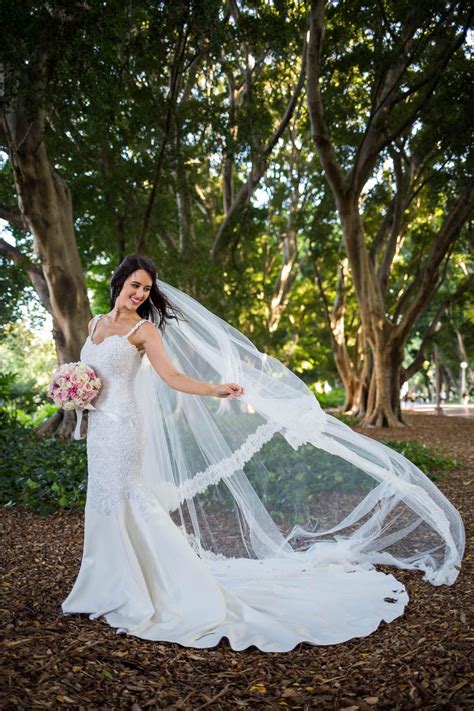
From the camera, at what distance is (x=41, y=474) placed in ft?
23.6

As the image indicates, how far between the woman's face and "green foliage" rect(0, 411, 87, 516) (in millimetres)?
3421

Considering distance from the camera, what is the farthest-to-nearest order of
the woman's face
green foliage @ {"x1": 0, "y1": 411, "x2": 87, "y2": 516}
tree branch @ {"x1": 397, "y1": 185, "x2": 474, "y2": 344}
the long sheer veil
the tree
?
tree branch @ {"x1": 397, "y1": 185, "x2": 474, "y2": 344}
the tree
green foliage @ {"x1": 0, "y1": 411, "x2": 87, "y2": 516}
the long sheer veil
the woman's face

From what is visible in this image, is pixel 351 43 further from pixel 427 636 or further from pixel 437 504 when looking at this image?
pixel 427 636

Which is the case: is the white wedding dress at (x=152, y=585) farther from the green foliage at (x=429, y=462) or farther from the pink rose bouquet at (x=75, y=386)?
the green foliage at (x=429, y=462)

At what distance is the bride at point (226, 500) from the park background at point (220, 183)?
32 centimetres

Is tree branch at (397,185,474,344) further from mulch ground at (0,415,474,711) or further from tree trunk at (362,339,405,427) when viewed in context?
mulch ground at (0,415,474,711)

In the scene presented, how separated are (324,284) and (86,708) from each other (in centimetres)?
2332

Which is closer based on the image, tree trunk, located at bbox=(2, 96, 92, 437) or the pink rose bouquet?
the pink rose bouquet

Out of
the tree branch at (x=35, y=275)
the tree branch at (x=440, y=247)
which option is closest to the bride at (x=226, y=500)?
the tree branch at (x=35, y=275)

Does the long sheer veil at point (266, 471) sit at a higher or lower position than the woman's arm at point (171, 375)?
lower

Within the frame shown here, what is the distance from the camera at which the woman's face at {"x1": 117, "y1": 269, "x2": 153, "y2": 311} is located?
3.77 meters

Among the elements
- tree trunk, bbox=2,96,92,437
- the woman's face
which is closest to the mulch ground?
the woman's face

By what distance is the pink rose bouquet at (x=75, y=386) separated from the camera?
11.8 ft

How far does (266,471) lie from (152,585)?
1.32 meters
